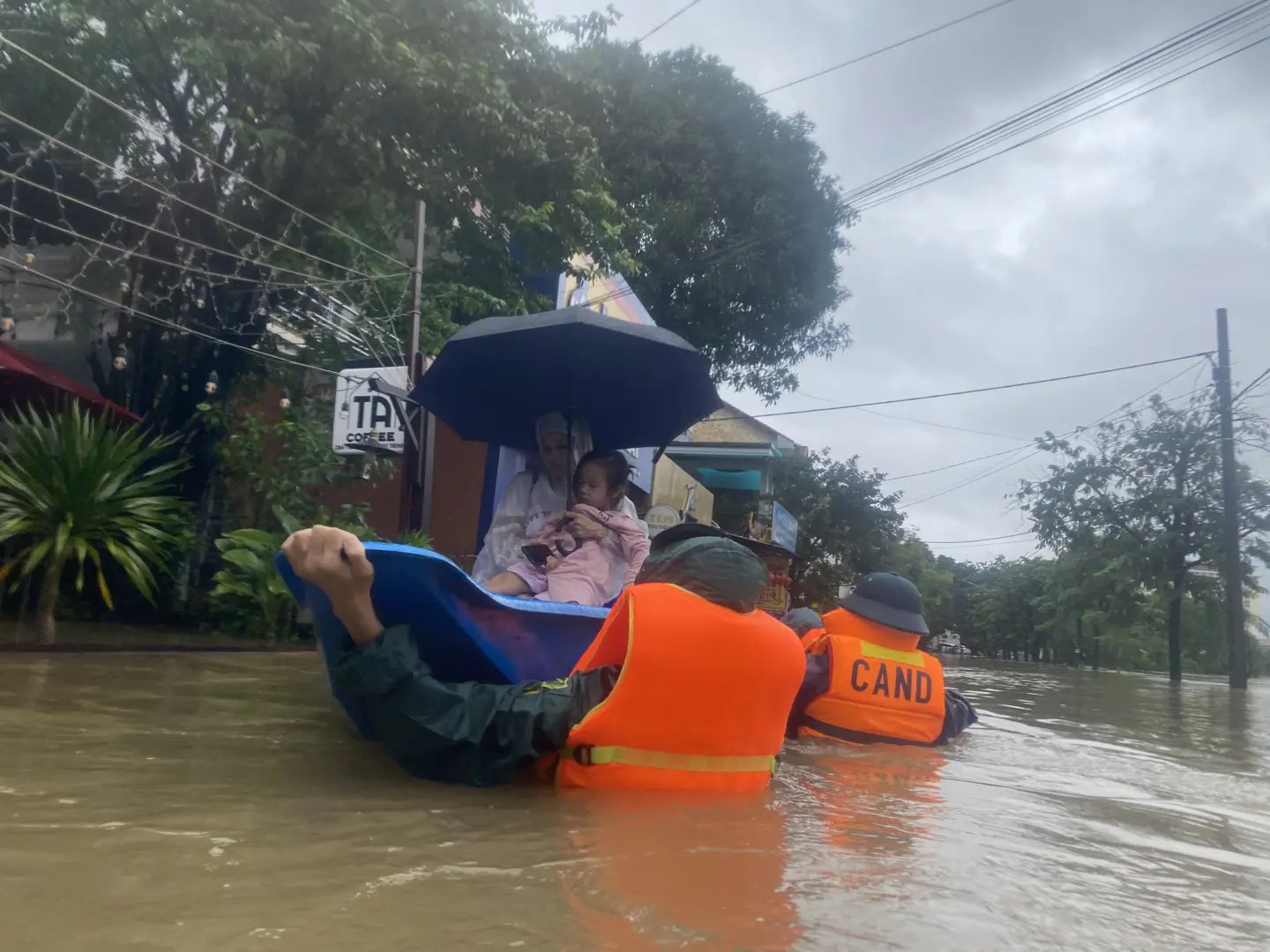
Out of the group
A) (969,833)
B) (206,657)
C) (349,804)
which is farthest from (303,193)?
(969,833)

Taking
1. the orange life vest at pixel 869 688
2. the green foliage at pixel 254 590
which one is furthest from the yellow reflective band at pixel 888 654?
the green foliage at pixel 254 590

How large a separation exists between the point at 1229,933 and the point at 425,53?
29.6ft

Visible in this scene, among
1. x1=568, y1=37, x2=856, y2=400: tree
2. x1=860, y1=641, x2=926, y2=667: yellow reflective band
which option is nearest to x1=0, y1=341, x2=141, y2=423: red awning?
x1=860, y1=641, x2=926, y2=667: yellow reflective band

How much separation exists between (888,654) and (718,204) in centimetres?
1459

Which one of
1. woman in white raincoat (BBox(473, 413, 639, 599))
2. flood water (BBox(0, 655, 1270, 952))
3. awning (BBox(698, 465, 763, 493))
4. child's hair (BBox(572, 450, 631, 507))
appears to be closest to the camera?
flood water (BBox(0, 655, 1270, 952))

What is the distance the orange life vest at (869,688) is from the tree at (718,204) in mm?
12846

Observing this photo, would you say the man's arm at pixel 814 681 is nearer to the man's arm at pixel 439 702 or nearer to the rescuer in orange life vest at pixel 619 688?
the rescuer in orange life vest at pixel 619 688

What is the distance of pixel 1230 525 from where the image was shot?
1638cm

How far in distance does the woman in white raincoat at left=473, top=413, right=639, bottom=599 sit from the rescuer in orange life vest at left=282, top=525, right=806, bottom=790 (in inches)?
73.8

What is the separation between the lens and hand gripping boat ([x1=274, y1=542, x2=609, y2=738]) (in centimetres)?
286

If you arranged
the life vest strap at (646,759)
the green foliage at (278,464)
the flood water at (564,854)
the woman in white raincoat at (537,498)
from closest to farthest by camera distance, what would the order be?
the flood water at (564,854), the life vest strap at (646,759), the woman in white raincoat at (537,498), the green foliage at (278,464)

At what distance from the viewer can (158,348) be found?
10156 millimetres

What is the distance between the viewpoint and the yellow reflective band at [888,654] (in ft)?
14.0

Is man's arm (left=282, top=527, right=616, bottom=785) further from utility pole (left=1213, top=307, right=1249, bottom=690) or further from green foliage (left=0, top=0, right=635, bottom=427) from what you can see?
utility pole (left=1213, top=307, right=1249, bottom=690)
